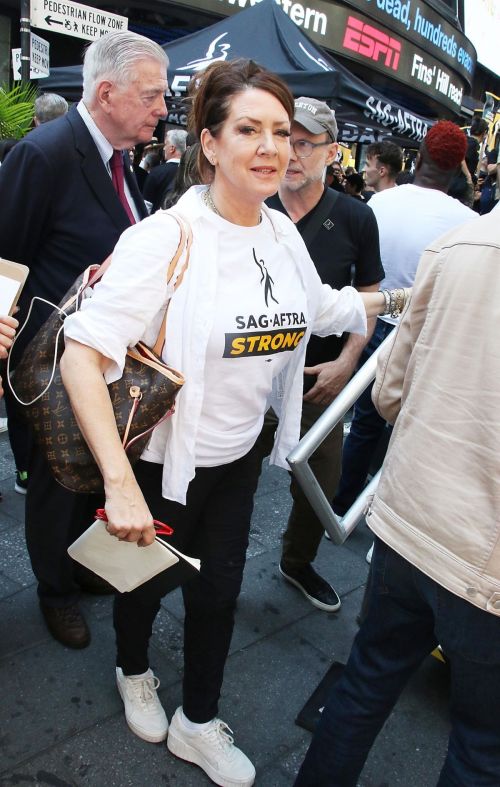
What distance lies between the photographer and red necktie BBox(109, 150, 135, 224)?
250 cm

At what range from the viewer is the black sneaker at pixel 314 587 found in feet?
9.39

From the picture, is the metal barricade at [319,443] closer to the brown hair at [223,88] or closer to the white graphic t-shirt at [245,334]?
the white graphic t-shirt at [245,334]

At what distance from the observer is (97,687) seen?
2.30 m

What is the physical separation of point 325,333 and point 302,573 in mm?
1252

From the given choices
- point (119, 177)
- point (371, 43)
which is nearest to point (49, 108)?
point (119, 177)

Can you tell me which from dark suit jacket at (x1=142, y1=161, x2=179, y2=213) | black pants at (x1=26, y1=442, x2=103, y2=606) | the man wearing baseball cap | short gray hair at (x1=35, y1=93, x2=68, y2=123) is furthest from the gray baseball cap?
short gray hair at (x1=35, y1=93, x2=68, y2=123)

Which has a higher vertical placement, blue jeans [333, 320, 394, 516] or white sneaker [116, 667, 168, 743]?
blue jeans [333, 320, 394, 516]

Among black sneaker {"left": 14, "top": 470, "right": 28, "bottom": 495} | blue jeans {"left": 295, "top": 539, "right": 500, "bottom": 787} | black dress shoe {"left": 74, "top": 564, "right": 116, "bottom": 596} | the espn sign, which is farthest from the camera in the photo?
the espn sign

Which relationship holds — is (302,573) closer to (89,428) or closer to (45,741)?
(45,741)

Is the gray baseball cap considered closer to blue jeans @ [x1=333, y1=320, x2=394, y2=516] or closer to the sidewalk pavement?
blue jeans @ [x1=333, y1=320, x2=394, y2=516]

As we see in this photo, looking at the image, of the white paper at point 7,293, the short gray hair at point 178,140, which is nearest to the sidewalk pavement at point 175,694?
the white paper at point 7,293

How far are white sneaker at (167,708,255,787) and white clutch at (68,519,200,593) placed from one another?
2.10 feet

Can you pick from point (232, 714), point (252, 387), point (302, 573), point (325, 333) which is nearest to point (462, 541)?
point (252, 387)

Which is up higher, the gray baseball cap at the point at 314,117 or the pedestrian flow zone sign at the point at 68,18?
the pedestrian flow zone sign at the point at 68,18
